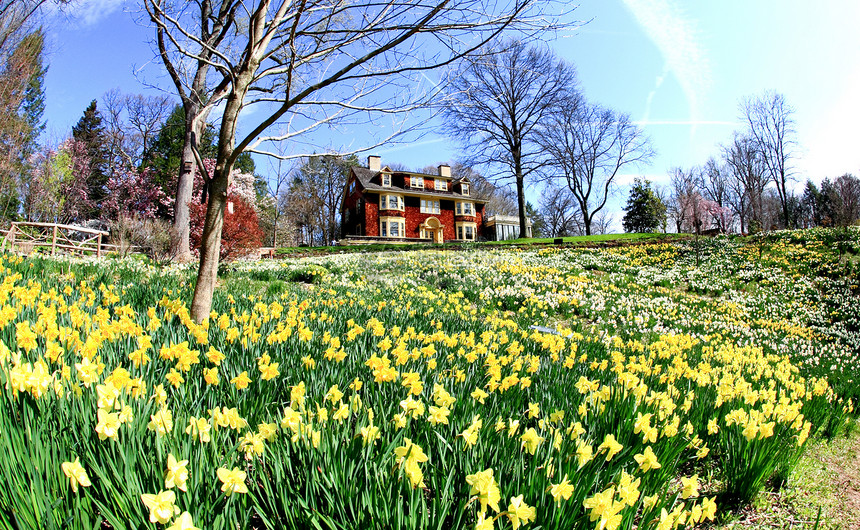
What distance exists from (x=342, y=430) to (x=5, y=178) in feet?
54.4

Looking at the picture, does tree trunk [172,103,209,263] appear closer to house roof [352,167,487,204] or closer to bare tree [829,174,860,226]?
house roof [352,167,487,204]

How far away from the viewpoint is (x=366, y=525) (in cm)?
112

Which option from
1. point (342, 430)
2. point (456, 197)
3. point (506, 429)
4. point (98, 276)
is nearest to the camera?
point (342, 430)

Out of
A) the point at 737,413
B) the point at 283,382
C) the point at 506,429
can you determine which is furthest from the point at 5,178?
the point at 737,413

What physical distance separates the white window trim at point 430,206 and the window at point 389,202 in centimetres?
250

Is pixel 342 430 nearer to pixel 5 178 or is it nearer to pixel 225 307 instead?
pixel 225 307

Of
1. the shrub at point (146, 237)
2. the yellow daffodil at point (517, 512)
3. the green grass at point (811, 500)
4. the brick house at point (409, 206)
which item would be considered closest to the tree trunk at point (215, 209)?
the yellow daffodil at point (517, 512)

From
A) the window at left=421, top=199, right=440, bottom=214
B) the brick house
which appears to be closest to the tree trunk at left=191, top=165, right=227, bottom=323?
the brick house

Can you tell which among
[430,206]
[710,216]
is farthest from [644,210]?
[430,206]

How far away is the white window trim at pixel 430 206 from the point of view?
38094 mm

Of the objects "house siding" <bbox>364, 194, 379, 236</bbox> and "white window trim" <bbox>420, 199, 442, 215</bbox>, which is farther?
"white window trim" <bbox>420, 199, 442, 215</bbox>

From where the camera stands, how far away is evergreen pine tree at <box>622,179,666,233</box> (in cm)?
4319

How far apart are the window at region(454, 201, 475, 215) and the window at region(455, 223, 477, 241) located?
1.15m

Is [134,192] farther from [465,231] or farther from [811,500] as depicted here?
[811,500]
